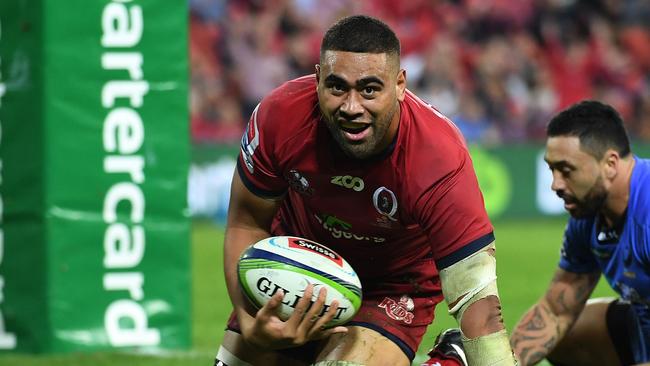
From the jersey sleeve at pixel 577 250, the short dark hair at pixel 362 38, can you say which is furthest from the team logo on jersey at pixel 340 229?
the jersey sleeve at pixel 577 250

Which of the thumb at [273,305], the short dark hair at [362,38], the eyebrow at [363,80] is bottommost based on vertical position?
the thumb at [273,305]

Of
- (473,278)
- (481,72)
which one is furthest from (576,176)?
(481,72)

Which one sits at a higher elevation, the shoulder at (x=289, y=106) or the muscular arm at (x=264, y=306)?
the shoulder at (x=289, y=106)

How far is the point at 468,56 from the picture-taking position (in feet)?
58.7

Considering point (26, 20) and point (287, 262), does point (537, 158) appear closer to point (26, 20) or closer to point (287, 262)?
point (26, 20)

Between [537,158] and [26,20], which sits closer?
[26,20]

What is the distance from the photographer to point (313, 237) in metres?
5.16

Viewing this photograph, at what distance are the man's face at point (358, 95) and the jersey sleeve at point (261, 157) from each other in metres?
0.40

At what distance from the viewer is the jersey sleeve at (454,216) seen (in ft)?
14.2

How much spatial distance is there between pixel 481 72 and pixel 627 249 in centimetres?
1240

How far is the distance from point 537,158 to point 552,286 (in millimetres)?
10587

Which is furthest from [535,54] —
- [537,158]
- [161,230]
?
[161,230]

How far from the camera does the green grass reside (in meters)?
6.93

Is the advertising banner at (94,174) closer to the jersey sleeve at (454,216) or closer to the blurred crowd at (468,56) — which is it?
the jersey sleeve at (454,216)
